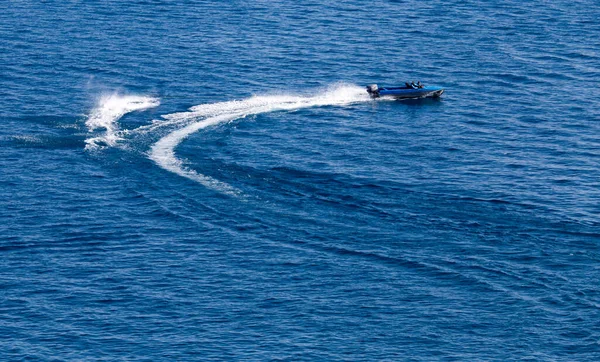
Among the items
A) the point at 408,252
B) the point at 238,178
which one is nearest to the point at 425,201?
the point at 408,252

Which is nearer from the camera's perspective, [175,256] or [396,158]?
[175,256]

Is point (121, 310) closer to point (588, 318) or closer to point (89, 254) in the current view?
point (89, 254)

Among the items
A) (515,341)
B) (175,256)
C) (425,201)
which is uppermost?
(425,201)

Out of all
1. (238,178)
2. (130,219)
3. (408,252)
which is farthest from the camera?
(238,178)

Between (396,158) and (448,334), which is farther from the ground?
(396,158)

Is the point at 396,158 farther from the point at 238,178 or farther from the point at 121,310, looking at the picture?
the point at 121,310

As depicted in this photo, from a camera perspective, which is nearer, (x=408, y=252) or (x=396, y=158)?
(x=408, y=252)

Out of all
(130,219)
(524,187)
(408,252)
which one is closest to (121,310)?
(130,219)

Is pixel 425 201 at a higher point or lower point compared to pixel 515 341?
higher

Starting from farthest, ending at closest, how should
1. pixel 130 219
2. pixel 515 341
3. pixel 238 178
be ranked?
pixel 238 178, pixel 130 219, pixel 515 341
